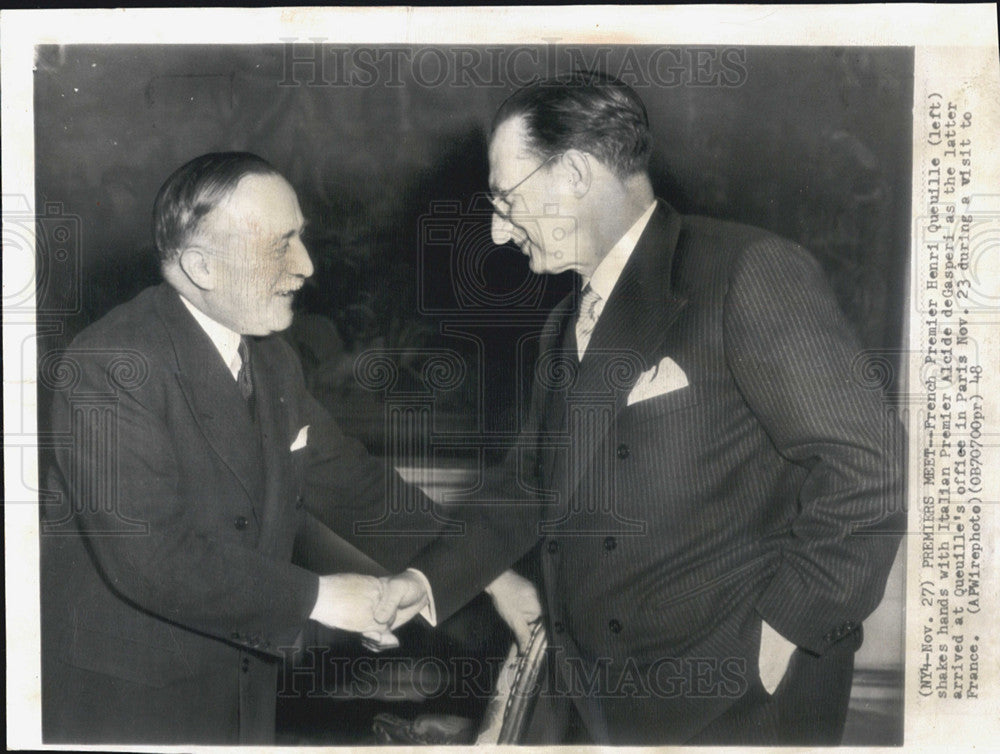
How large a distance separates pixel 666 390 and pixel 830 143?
0.66m

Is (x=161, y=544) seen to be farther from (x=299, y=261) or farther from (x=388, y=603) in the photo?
(x=299, y=261)

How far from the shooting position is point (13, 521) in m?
2.32

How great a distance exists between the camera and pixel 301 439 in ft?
7.39

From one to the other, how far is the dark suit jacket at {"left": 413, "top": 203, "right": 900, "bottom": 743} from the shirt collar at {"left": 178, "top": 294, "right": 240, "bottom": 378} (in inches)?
23.5

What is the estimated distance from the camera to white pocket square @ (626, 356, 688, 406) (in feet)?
6.96

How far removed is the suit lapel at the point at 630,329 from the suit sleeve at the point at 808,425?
140 mm

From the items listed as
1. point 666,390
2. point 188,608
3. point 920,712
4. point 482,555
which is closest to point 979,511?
point 920,712

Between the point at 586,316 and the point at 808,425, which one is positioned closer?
the point at 808,425

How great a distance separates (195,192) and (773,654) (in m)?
1.59

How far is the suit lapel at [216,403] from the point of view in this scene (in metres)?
2.19

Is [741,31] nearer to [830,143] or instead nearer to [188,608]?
[830,143]
